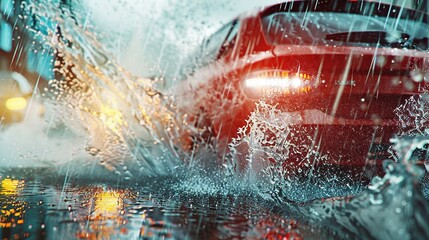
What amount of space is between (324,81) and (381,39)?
0.68 meters

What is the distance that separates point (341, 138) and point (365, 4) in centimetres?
135

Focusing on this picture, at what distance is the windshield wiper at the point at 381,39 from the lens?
3615 mm

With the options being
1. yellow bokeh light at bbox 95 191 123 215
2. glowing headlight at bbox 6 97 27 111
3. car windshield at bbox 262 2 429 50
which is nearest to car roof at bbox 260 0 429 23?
car windshield at bbox 262 2 429 50

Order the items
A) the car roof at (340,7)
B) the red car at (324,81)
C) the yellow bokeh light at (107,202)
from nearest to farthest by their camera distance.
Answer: the yellow bokeh light at (107,202), the red car at (324,81), the car roof at (340,7)

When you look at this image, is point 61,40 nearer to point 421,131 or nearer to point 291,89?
point 291,89

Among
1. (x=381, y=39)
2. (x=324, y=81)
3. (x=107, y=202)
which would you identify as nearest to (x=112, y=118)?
(x=107, y=202)

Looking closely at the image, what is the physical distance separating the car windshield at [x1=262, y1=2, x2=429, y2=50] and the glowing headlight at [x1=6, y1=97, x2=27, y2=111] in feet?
9.27

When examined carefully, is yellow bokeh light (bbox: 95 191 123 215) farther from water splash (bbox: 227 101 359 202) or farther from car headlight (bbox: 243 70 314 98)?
car headlight (bbox: 243 70 314 98)

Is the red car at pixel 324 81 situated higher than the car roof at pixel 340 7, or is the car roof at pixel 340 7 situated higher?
the car roof at pixel 340 7

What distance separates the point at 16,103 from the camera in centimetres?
496

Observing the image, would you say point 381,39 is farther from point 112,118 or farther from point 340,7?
point 112,118

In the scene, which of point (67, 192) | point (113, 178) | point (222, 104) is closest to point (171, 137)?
point (113, 178)

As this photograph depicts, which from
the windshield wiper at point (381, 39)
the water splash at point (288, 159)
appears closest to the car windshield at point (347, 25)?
the windshield wiper at point (381, 39)

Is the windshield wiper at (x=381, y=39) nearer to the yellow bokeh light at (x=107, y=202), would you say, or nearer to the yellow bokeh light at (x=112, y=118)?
the yellow bokeh light at (x=107, y=202)
